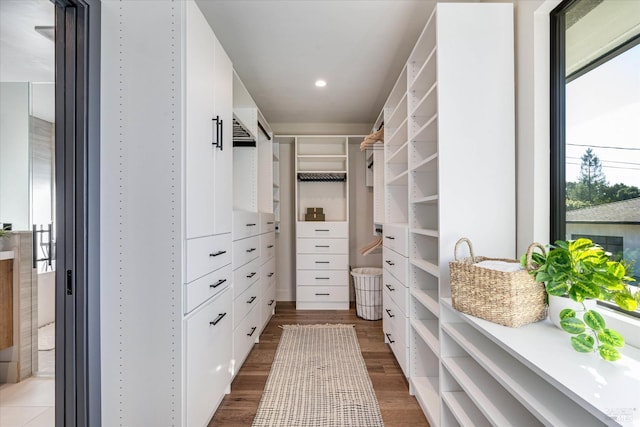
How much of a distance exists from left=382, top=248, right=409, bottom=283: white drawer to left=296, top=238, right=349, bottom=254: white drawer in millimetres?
1141

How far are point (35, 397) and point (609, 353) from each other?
8.13 feet

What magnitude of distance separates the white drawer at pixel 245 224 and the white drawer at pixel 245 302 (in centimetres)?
45

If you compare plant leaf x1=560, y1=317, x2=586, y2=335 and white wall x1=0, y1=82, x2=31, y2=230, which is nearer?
plant leaf x1=560, y1=317, x2=586, y2=335

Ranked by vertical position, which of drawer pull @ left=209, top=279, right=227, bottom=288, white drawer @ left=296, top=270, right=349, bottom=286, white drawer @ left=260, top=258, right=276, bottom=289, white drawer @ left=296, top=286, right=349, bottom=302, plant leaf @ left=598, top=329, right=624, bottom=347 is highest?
plant leaf @ left=598, top=329, right=624, bottom=347

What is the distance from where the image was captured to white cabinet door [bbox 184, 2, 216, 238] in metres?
1.44

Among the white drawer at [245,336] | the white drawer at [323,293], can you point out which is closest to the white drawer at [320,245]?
the white drawer at [323,293]

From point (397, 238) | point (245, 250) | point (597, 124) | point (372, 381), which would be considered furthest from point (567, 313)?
point (245, 250)

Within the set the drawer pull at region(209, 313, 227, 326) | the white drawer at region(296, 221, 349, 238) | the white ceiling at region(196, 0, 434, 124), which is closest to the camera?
the drawer pull at region(209, 313, 227, 326)

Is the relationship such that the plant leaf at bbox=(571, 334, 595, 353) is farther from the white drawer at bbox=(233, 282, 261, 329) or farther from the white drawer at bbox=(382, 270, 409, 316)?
the white drawer at bbox=(233, 282, 261, 329)

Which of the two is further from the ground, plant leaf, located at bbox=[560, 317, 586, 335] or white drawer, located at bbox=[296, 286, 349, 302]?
plant leaf, located at bbox=[560, 317, 586, 335]

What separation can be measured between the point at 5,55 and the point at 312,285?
3.30 m

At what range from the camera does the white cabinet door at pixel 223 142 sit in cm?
180

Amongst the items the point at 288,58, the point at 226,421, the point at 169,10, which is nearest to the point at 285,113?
the point at 288,58

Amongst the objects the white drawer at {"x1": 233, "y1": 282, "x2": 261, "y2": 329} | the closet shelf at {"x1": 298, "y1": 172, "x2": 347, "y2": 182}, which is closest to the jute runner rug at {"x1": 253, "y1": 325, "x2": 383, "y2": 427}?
the white drawer at {"x1": 233, "y1": 282, "x2": 261, "y2": 329}
